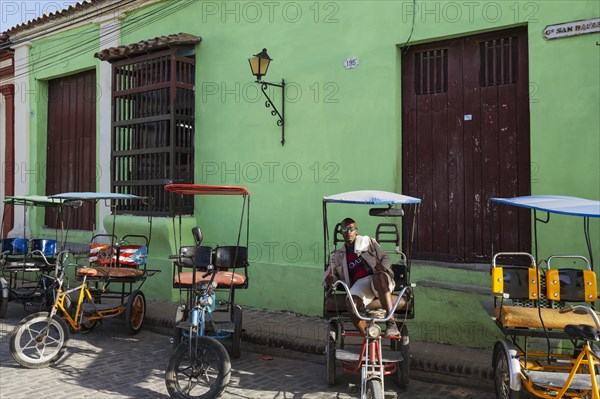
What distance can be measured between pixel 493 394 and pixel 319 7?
6.18 m

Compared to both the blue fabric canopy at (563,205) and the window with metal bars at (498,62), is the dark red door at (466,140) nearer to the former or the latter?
the window with metal bars at (498,62)

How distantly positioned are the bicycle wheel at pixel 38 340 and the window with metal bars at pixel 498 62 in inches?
247

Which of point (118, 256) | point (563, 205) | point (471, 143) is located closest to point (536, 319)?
point (563, 205)

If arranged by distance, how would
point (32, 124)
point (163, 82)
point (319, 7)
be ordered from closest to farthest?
point (319, 7) < point (163, 82) < point (32, 124)

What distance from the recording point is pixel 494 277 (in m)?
5.07

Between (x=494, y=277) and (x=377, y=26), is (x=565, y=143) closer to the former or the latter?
(x=494, y=277)

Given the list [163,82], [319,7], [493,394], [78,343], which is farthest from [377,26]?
[78,343]

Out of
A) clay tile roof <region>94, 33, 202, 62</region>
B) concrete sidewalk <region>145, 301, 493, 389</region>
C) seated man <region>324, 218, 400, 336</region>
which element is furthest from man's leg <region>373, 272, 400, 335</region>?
clay tile roof <region>94, 33, 202, 62</region>

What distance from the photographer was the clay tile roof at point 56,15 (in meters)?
11.6

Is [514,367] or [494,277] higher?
[494,277]

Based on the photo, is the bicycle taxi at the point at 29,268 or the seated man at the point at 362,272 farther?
the bicycle taxi at the point at 29,268

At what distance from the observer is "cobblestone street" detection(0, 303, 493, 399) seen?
5.46m

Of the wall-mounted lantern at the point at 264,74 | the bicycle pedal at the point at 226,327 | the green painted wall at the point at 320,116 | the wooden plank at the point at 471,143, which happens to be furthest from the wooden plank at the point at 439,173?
the bicycle pedal at the point at 226,327

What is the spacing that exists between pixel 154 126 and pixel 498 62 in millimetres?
6094
